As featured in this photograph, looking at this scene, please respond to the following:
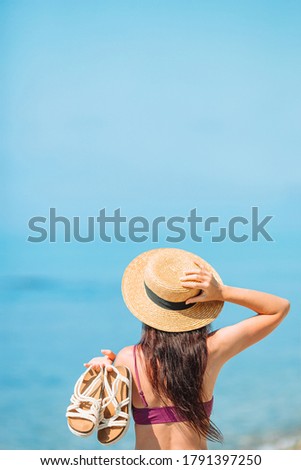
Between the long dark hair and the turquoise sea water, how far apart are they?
3.46 metres

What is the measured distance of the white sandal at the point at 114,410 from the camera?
1.59 m

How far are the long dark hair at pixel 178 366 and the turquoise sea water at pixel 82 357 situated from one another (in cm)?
346

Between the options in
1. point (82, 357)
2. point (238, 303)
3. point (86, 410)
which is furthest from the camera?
point (82, 357)

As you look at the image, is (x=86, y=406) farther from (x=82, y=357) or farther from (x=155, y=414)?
(x=82, y=357)

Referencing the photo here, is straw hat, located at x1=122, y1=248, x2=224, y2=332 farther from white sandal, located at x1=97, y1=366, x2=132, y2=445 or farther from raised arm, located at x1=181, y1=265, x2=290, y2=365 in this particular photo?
white sandal, located at x1=97, y1=366, x2=132, y2=445

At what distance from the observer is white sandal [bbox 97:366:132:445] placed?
1.59 meters

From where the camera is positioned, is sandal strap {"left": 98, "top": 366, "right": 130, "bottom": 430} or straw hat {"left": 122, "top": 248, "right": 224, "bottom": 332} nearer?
sandal strap {"left": 98, "top": 366, "right": 130, "bottom": 430}

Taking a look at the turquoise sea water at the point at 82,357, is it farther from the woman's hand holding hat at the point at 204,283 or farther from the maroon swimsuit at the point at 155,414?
the woman's hand holding hat at the point at 204,283

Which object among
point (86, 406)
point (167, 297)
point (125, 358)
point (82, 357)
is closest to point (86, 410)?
point (86, 406)

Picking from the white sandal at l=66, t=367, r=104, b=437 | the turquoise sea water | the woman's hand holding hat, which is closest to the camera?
the white sandal at l=66, t=367, r=104, b=437

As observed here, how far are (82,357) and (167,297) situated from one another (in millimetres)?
4660

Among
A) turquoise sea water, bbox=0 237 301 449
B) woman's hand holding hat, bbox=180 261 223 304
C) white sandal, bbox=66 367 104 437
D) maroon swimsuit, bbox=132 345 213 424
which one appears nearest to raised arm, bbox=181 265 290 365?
woman's hand holding hat, bbox=180 261 223 304

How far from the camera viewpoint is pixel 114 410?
5.23 feet
